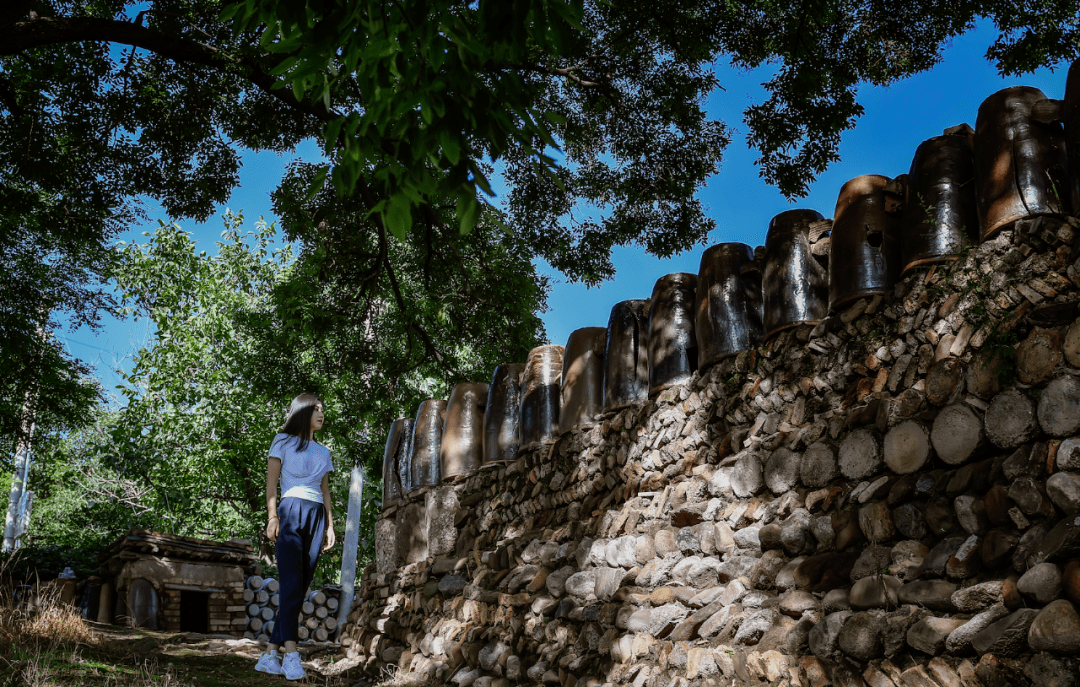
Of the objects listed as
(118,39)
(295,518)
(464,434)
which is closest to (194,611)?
(464,434)

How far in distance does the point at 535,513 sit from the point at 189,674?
2.45 meters

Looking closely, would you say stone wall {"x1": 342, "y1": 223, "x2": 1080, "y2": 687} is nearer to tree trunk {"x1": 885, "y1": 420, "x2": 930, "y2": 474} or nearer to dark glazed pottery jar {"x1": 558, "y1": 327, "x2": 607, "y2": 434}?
tree trunk {"x1": 885, "y1": 420, "x2": 930, "y2": 474}

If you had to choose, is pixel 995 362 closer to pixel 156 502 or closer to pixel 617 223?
pixel 617 223

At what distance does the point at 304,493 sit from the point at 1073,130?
4474 millimetres

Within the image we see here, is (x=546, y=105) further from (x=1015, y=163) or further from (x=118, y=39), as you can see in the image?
(x=1015, y=163)

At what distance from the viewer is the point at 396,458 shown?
307 inches

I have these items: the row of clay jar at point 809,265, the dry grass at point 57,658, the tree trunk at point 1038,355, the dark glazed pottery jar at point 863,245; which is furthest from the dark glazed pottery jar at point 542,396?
the tree trunk at point 1038,355

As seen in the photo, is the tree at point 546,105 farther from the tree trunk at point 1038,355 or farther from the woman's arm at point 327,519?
the tree trunk at point 1038,355

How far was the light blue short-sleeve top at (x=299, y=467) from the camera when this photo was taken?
16.5 ft

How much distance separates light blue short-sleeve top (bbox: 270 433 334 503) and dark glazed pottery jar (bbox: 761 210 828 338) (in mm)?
2968

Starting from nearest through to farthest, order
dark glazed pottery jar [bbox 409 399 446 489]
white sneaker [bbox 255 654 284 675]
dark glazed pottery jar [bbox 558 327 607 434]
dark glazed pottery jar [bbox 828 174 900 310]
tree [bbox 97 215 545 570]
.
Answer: dark glazed pottery jar [bbox 828 174 900 310] → white sneaker [bbox 255 654 284 675] → dark glazed pottery jar [bbox 558 327 607 434] → dark glazed pottery jar [bbox 409 399 446 489] → tree [bbox 97 215 545 570]

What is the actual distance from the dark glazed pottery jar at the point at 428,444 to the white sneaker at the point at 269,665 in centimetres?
222

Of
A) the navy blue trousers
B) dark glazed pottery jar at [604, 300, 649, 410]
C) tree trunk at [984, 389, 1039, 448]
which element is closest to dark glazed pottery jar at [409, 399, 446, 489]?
the navy blue trousers

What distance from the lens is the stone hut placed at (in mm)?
11406
